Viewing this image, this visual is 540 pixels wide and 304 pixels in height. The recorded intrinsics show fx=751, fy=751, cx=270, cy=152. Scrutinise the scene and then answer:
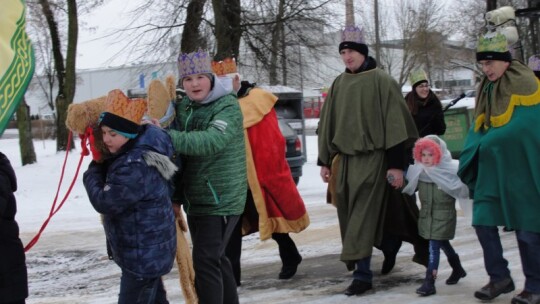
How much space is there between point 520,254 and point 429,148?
3.28 feet

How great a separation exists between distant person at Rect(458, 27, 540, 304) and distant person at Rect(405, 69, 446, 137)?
233 centimetres

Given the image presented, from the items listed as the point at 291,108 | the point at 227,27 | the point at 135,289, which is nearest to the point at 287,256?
the point at 135,289

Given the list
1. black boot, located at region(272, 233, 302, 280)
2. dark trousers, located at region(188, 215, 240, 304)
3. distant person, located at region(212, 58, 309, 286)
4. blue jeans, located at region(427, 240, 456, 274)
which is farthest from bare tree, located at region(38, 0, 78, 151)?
dark trousers, located at region(188, 215, 240, 304)

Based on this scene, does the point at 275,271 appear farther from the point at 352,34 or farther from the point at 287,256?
the point at 352,34

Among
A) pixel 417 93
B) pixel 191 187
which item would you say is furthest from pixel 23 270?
pixel 417 93

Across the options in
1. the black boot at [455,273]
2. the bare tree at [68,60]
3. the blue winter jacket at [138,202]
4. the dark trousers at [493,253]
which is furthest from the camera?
the bare tree at [68,60]

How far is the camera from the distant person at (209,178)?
4.52 metres

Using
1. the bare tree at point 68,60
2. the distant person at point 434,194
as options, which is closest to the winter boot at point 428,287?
the distant person at point 434,194

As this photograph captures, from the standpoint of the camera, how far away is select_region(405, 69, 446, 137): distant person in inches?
302

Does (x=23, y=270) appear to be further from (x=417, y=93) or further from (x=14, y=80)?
(x=417, y=93)

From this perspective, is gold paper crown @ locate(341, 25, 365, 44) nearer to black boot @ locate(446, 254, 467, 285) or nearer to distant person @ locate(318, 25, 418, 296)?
distant person @ locate(318, 25, 418, 296)

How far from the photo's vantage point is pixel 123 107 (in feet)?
12.7

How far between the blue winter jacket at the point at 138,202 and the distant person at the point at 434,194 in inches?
91.3

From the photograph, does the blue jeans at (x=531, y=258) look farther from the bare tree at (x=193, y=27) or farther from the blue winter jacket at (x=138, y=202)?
the bare tree at (x=193, y=27)
